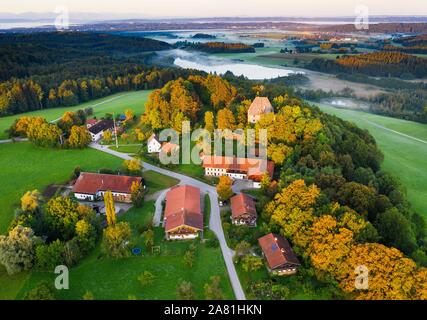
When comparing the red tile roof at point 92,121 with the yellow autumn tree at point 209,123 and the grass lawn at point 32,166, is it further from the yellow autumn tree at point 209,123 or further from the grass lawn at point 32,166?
the yellow autumn tree at point 209,123

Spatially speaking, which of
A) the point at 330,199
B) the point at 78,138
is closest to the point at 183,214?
the point at 330,199

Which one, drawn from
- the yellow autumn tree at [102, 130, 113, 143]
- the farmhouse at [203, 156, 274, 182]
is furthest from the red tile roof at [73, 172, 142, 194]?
the yellow autumn tree at [102, 130, 113, 143]

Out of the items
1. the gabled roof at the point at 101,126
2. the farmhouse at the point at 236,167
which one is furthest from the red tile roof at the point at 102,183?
the gabled roof at the point at 101,126

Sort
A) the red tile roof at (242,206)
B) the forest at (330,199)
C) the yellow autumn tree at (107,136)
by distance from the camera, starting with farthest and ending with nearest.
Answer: the yellow autumn tree at (107,136)
the red tile roof at (242,206)
the forest at (330,199)

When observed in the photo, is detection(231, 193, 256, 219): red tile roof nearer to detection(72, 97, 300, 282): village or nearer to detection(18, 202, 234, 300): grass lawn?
detection(72, 97, 300, 282): village
